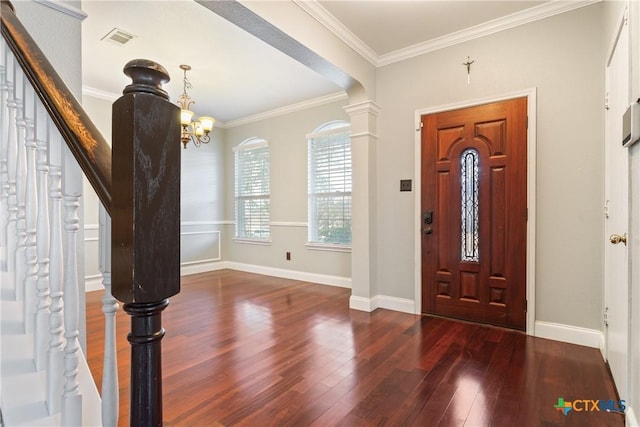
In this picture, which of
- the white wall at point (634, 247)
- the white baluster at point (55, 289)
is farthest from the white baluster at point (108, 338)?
the white wall at point (634, 247)

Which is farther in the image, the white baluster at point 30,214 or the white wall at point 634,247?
the white wall at point 634,247

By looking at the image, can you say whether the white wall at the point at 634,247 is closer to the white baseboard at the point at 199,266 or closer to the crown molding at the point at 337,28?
the crown molding at the point at 337,28

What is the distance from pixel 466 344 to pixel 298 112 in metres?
3.77

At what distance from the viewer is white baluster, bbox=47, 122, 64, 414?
2.89 feet

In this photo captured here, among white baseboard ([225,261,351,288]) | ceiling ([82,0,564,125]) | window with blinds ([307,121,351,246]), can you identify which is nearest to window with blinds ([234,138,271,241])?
white baseboard ([225,261,351,288])

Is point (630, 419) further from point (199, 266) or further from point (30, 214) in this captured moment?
point (199, 266)

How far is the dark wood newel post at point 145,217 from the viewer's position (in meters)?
0.61

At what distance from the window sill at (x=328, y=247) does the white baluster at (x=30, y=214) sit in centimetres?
→ 359

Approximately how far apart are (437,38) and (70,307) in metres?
3.42

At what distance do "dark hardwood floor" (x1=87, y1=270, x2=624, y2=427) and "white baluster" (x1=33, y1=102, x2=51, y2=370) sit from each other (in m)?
0.86

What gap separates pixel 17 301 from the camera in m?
1.13

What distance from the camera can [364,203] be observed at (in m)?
3.43

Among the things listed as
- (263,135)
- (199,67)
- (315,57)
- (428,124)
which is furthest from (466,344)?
(263,135)

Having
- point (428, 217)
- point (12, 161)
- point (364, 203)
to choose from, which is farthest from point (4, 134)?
point (428, 217)
